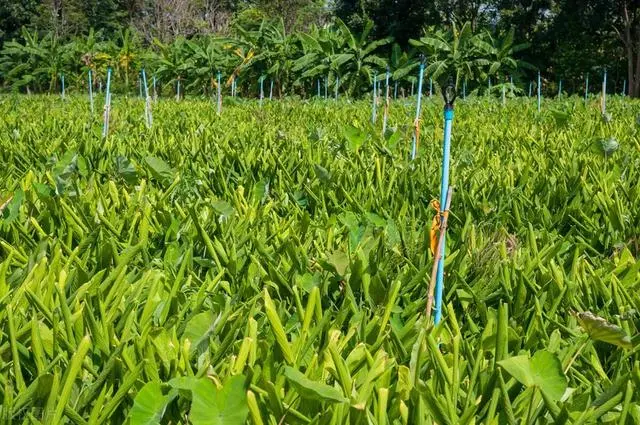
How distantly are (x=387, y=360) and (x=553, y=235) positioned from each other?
0.85 metres

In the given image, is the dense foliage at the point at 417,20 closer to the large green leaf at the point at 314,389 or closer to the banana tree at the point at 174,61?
the banana tree at the point at 174,61

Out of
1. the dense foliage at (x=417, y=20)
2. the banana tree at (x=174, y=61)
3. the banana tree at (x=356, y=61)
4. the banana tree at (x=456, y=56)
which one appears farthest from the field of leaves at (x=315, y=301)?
the dense foliage at (x=417, y=20)

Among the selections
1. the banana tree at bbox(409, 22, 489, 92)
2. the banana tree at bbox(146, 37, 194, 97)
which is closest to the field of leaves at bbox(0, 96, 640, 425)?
the banana tree at bbox(409, 22, 489, 92)

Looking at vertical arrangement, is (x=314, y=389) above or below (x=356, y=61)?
below

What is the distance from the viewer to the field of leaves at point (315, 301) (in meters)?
0.79

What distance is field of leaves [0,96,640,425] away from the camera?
79 centimetres

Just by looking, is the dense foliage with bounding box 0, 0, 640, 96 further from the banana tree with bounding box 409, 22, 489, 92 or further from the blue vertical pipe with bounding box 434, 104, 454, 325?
the blue vertical pipe with bounding box 434, 104, 454, 325

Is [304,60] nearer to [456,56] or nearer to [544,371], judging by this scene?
[456,56]

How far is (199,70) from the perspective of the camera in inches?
699

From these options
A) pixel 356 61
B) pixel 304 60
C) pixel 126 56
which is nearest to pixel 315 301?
pixel 304 60

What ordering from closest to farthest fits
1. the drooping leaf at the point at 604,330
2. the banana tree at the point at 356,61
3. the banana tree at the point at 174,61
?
1. the drooping leaf at the point at 604,330
2. the banana tree at the point at 356,61
3. the banana tree at the point at 174,61

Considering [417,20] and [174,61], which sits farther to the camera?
[417,20]

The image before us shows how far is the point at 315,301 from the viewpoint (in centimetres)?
99

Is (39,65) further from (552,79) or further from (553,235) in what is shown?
(553,235)
